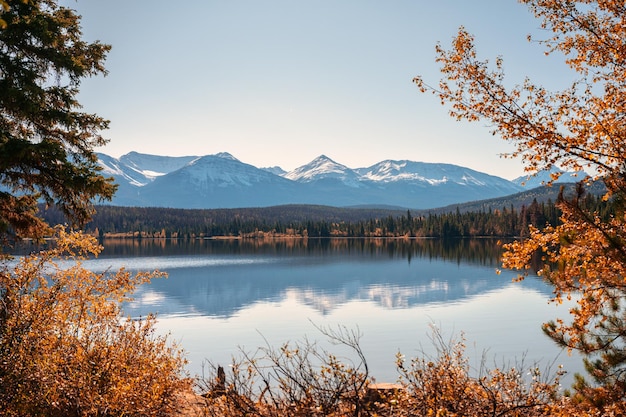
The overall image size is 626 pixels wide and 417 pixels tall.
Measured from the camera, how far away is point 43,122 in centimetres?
1416

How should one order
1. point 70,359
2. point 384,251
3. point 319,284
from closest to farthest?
point 70,359
point 319,284
point 384,251

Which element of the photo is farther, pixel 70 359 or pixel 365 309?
pixel 365 309

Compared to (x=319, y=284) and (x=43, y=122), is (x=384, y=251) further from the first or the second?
(x=43, y=122)

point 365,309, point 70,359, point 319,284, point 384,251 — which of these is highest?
point 70,359

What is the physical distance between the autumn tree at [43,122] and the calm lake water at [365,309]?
8055mm

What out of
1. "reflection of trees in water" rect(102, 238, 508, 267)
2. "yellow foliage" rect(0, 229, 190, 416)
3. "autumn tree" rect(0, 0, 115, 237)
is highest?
"autumn tree" rect(0, 0, 115, 237)

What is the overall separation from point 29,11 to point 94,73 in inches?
100

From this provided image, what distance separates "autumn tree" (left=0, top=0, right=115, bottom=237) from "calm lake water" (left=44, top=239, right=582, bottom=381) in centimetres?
806

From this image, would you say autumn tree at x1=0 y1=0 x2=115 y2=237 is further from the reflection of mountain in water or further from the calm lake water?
the reflection of mountain in water

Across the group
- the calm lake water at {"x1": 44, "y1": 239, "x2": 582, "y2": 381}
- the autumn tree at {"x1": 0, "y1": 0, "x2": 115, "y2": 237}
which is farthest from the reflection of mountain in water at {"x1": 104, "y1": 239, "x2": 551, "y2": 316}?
the autumn tree at {"x1": 0, "y1": 0, "x2": 115, "y2": 237}

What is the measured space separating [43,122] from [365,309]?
35095mm

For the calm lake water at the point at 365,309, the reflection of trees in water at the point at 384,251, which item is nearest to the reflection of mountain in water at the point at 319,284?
the calm lake water at the point at 365,309

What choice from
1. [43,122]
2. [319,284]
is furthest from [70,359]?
[319,284]

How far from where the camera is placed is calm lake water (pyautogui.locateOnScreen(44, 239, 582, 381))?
2964 centimetres
